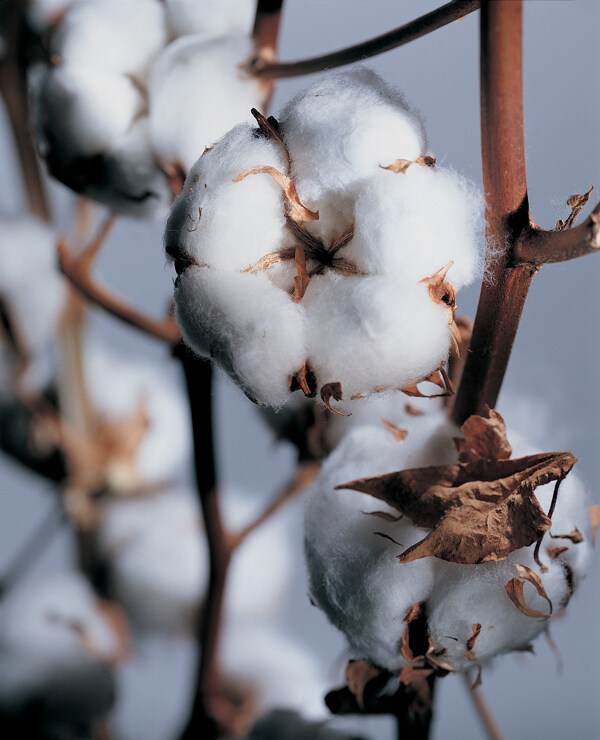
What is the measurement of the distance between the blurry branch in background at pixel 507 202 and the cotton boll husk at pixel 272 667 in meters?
0.24

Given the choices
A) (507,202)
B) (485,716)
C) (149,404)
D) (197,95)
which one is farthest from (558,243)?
(149,404)

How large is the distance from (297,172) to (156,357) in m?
0.37

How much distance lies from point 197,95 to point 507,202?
0.38 feet

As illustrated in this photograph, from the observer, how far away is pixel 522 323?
21 centimetres

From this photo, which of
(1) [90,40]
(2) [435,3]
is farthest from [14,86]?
(2) [435,3]

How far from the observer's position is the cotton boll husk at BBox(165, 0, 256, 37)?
0.28 m

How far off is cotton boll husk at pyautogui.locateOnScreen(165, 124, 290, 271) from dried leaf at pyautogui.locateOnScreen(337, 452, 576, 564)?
7 cm

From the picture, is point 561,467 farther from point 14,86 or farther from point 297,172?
point 14,86

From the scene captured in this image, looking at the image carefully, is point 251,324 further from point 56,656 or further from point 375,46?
point 56,656

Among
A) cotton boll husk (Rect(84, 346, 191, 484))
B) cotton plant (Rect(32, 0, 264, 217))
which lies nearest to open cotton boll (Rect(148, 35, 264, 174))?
cotton plant (Rect(32, 0, 264, 217))

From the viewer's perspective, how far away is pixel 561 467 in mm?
193

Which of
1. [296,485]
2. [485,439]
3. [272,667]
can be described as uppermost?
[485,439]

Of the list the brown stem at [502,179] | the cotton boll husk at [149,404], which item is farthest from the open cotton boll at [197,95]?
the cotton boll husk at [149,404]

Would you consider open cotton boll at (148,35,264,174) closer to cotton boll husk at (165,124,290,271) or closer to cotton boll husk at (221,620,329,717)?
cotton boll husk at (165,124,290,271)
